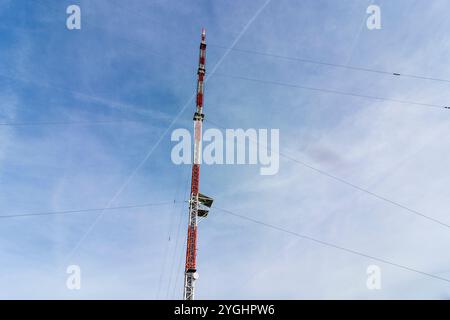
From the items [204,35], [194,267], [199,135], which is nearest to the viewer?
[194,267]

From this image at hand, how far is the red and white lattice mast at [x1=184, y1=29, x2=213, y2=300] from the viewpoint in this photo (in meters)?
66.6

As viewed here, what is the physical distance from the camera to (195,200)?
7081cm

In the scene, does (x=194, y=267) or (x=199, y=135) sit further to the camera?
(x=199, y=135)

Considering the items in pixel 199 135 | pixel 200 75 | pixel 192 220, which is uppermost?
pixel 200 75

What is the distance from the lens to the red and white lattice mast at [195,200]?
218ft

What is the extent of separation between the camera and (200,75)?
7619cm
